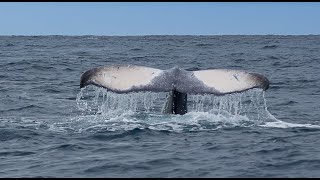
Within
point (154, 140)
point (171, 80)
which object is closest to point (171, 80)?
point (171, 80)

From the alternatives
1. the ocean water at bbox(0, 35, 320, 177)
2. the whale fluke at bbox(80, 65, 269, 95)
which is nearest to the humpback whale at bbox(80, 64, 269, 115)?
the whale fluke at bbox(80, 65, 269, 95)

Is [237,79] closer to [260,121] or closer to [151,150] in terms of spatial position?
[151,150]

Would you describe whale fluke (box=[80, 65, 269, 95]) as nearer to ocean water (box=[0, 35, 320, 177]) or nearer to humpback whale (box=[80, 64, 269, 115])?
humpback whale (box=[80, 64, 269, 115])

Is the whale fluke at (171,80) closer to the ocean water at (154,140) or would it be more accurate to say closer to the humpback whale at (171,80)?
the humpback whale at (171,80)

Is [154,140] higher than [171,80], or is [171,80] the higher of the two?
[171,80]

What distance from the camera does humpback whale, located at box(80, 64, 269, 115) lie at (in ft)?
26.2

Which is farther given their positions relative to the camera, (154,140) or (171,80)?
(154,140)

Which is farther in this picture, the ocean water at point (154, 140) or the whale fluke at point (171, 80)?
the whale fluke at point (171, 80)

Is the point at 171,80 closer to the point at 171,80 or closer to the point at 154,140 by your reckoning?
the point at 171,80

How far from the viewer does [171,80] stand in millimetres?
8430

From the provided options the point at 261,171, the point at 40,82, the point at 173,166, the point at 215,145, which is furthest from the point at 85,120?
the point at 40,82

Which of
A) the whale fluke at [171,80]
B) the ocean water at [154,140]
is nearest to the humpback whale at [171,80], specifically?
the whale fluke at [171,80]

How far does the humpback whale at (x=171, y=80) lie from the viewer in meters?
8.00

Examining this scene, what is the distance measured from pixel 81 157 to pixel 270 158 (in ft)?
7.34
